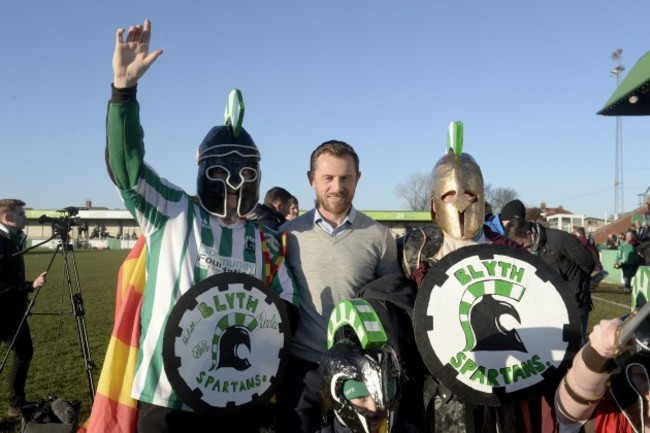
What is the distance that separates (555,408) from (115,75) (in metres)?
2.31

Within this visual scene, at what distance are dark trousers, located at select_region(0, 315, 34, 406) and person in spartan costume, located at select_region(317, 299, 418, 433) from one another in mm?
4869

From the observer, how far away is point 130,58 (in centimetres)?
255

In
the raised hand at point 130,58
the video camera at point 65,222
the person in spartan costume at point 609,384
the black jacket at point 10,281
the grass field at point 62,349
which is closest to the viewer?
the person in spartan costume at point 609,384

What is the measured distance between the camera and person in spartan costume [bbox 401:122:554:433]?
2.40 m

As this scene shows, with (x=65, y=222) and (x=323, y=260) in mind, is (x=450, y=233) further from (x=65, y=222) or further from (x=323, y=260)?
(x=65, y=222)

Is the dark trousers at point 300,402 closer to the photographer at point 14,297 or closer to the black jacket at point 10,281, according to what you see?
the photographer at point 14,297

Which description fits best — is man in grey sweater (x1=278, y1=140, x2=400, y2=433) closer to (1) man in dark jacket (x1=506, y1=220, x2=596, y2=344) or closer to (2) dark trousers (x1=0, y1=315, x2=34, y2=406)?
(1) man in dark jacket (x1=506, y1=220, x2=596, y2=344)

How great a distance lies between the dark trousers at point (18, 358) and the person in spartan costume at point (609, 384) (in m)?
5.44

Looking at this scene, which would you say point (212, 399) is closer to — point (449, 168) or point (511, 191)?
point (449, 168)

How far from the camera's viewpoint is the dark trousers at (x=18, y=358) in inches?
233

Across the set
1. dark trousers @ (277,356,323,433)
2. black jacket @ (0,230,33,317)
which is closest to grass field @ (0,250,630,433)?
black jacket @ (0,230,33,317)

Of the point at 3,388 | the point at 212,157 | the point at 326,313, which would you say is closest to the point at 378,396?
the point at 326,313

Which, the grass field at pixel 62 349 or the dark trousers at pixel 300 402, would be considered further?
the grass field at pixel 62 349

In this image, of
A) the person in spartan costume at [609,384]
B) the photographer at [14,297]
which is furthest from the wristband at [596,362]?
the photographer at [14,297]
